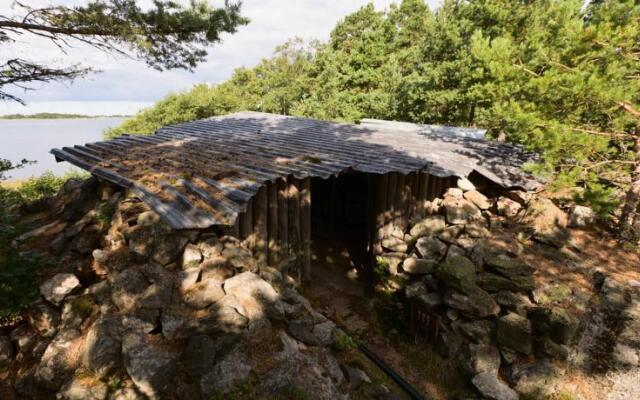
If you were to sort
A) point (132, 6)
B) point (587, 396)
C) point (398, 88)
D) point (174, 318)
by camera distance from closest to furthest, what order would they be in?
point (174, 318) < point (587, 396) < point (132, 6) < point (398, 88)

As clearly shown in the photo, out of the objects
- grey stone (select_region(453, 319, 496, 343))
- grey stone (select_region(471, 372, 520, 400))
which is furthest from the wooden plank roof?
grey stone (select_region(471, 372, 520, 400))

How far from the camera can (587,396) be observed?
5.74 metres

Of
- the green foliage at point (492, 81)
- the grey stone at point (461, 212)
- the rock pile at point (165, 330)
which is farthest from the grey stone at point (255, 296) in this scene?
the green foliage at point (492, 81)

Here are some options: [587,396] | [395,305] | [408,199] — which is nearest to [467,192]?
[408,199]

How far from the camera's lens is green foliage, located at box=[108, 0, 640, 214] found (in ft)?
22.3

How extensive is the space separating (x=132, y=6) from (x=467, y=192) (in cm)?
1011

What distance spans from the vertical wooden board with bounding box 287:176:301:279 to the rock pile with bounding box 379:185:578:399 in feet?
10.0

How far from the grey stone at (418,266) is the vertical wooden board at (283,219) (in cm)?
323

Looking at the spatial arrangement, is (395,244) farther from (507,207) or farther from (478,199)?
(507,207)

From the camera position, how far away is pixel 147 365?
13.7 feet

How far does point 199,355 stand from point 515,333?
5926 millimetres

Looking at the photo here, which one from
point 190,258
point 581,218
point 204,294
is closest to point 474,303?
point 581,218

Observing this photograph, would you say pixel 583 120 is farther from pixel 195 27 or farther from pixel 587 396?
pixel 195 27

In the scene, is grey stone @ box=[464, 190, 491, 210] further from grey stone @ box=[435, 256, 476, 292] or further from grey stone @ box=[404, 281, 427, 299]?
grey stone @ box=[404, 281, 427, 299]
